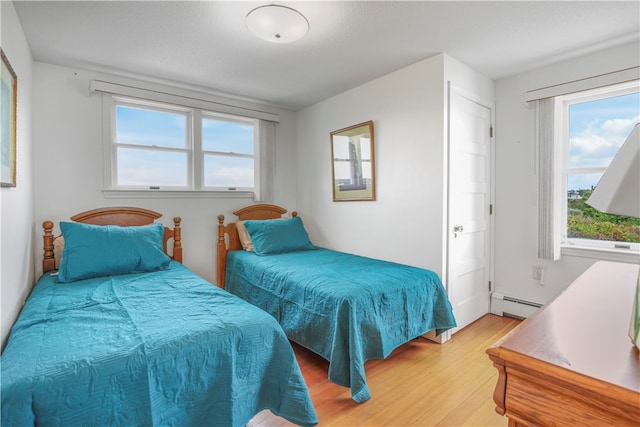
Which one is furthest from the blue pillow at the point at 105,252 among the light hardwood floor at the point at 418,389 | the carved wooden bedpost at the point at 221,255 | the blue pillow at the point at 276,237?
the light hardwood floor at the point at 418,389

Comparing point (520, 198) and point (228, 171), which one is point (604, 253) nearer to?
point (520, 198)

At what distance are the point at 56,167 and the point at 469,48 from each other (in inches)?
137

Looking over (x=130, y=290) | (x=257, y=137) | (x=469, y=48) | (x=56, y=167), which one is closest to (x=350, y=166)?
(x=257, y=137)

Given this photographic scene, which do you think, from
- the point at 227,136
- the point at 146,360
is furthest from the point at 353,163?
the point at 146,360

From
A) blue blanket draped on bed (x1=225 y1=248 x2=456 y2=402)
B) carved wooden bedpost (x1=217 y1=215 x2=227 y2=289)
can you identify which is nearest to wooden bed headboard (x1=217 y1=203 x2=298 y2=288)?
carved wooden bedpost (x1=217 y1=215 x2=227 y2=289)

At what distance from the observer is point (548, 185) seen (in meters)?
2.68

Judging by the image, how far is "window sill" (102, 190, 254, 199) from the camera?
2885 mm

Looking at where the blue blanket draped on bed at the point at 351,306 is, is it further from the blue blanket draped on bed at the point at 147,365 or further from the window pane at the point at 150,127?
the window pane at the point at 150,127

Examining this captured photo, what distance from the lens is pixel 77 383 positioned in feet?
3.48

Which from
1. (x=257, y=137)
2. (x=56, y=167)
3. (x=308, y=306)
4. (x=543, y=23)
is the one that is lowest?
(x=308, y=306)

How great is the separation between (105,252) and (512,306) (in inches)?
139

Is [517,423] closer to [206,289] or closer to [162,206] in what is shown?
[206,289]

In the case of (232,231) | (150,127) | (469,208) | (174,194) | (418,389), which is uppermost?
(150,127)

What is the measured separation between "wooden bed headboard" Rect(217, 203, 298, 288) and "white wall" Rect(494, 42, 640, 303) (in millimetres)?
2486
